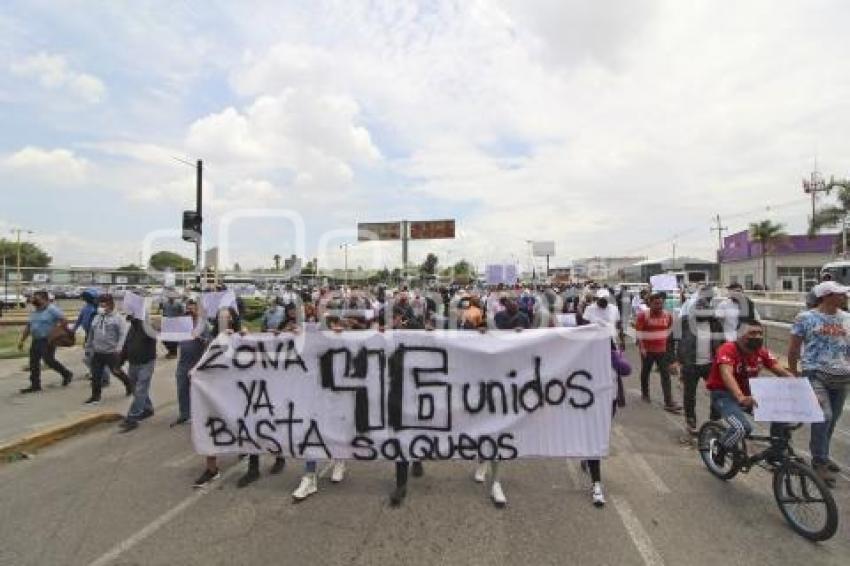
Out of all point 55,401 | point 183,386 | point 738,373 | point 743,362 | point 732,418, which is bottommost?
point 55,401

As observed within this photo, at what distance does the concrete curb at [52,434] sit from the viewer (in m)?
6.53

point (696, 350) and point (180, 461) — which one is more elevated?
point (696, 350)

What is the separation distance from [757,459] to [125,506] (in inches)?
220

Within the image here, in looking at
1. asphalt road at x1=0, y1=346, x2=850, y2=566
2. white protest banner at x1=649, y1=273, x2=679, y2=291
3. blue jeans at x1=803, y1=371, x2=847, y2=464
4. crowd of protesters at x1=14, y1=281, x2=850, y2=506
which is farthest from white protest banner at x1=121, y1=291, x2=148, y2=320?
white protest banner at x1=649, y1=273, x2=679, y2=291

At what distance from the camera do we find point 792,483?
178 inches

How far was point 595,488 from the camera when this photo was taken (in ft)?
16.4

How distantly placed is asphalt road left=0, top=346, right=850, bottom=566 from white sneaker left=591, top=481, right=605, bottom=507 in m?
0.08

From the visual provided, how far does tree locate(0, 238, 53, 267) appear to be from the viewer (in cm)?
7638

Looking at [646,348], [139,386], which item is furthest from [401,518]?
[646,348]

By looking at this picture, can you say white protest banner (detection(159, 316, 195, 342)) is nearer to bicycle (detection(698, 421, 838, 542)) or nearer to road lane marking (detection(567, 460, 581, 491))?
road lane marking (detection(567, 460, 581, 491))

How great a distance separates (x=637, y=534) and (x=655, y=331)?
505cm

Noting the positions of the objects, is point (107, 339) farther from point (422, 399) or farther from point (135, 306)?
point (422, 399)

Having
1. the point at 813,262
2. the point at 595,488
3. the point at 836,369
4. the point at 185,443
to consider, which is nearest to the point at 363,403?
the point at 595,488

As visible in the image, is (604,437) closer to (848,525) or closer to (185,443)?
(848,525)
